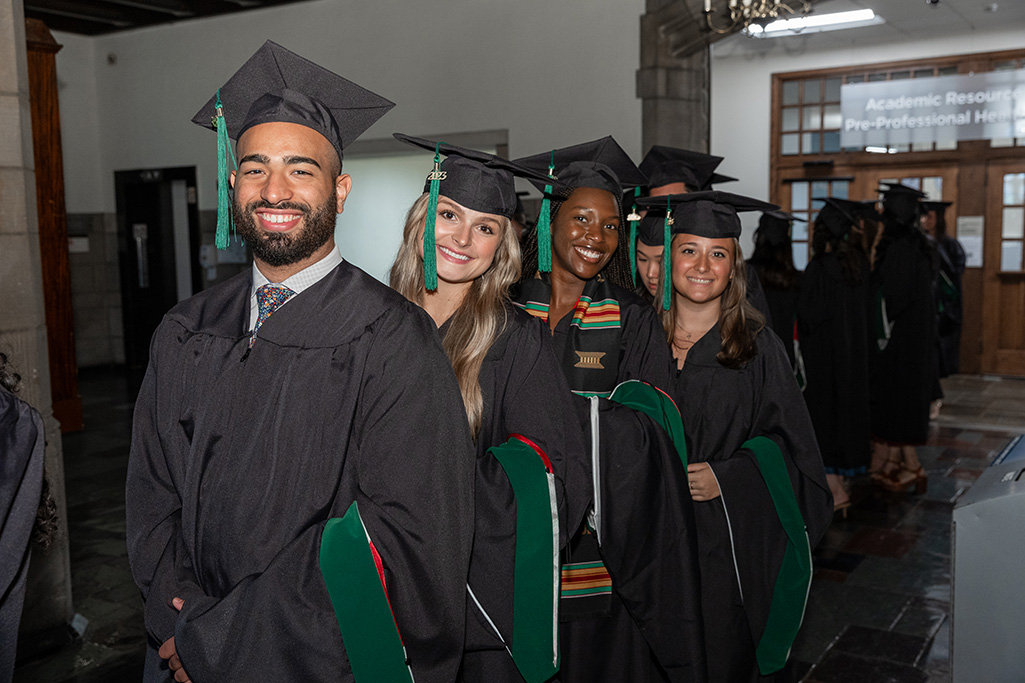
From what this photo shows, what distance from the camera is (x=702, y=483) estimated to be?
98.5 inches

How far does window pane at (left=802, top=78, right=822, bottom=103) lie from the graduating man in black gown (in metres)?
9.90

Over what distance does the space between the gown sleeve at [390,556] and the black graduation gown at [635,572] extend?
0.79 meters

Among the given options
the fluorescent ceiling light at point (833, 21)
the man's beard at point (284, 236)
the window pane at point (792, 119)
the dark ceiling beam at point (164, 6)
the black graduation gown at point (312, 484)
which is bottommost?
the black graduation gown at point (312, 484)

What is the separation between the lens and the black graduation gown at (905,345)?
557 cm

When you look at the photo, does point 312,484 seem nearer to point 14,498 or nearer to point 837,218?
point 14,498

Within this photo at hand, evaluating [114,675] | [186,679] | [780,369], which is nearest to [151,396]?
[186,679]

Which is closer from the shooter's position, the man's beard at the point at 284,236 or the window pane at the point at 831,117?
the man's beard at the point at 284,236

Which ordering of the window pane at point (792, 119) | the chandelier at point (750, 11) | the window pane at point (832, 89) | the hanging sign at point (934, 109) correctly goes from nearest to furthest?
the chandelier at point (750, 11) → the hanging sign at point (934, 109) → the window pane at point (832, 89) → the window pane at point (792, 119)

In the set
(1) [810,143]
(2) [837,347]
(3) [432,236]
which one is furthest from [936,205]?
(3) [432,236]

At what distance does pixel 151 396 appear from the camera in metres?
1.71

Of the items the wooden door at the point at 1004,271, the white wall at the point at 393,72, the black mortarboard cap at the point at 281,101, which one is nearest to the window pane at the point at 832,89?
the wooden door at the point at 1004,271

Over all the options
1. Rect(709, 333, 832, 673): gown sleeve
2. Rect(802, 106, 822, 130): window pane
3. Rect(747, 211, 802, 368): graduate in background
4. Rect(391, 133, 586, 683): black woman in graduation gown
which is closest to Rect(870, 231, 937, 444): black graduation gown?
Rect(747, 211, 802, 368): graduate in background

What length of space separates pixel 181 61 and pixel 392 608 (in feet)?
28.6

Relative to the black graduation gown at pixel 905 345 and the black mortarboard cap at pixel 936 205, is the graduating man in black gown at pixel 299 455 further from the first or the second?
the black mortarboard cap at pixel 936 205
